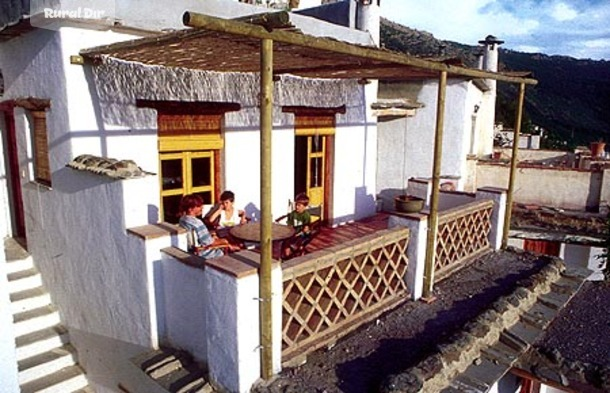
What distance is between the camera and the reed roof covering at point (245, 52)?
3.37 meters

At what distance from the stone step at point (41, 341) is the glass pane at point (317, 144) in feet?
18.5

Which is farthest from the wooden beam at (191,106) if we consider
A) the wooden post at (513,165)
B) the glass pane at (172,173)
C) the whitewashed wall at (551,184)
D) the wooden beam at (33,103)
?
the whitewashed wall at (551,184)

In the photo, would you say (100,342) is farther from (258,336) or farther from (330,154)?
(330,154)

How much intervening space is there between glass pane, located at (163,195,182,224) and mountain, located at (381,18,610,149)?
29.0m

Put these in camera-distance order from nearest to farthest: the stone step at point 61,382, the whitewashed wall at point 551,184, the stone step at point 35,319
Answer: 1. the stone step at point 61,382
2. the stone step at point 35,319
3. the whitewashed wall at point 551,184

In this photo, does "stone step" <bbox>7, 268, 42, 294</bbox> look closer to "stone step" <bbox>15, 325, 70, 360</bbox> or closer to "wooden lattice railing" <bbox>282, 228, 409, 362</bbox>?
"stone step" <bbox>15, 325, 70, 360</bbox>

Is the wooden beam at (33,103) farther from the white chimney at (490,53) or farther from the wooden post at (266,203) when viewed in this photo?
the white chimney at (490,53)

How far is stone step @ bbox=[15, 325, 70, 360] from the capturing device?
6.32 meters

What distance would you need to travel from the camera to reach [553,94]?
148ft

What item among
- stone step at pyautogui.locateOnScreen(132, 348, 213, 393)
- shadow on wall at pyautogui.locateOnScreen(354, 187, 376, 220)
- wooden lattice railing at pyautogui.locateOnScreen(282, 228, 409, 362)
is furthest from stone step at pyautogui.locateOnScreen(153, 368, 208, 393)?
shadow on wall at pyautogui.locateOnScreen(354, 187, 376, 220)

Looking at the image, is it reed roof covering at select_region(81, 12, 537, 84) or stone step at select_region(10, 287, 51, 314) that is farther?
stone step at select_region(10, 287, 51, 314)

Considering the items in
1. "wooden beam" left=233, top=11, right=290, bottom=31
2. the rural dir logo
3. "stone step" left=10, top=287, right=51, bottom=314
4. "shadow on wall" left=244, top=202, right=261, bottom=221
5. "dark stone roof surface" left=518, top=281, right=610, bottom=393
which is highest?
the rural dir logo

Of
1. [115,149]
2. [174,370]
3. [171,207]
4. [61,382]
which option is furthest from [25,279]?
[174,370]

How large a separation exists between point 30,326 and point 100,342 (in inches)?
60.3
